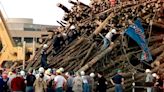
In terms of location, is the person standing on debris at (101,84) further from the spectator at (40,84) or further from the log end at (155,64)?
the log end at (155,64)

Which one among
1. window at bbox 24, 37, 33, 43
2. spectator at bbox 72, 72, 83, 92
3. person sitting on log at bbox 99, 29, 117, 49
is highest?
person sitting on log at bbox 99, 29, 117, 49

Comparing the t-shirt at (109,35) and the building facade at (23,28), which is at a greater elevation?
the t-shirt at (109,35)

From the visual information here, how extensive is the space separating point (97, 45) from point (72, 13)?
22.3ft

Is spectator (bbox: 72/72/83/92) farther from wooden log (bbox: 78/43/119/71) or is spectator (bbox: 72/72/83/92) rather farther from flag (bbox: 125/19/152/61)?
flag (bbox: 125/19/152/61)

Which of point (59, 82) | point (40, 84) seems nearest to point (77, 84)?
point (59, 82)

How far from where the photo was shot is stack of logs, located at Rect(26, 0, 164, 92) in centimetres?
2848

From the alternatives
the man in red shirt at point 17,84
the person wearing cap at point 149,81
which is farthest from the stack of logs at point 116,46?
the man in red shirt at point 17,84

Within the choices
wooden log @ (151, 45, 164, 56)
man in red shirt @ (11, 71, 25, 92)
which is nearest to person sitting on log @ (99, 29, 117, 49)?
wooden log @ (151, 45, 164, 56)

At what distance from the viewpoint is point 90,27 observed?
33.3 meters

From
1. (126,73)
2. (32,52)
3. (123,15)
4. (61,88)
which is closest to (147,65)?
(126,73)

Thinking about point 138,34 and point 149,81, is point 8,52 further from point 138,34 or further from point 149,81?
point 149,81

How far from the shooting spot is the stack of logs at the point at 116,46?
2848cm

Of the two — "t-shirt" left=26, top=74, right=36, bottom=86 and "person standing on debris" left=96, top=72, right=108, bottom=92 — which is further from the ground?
"t-shirt" left=26, top=74, right=36, bottom=86

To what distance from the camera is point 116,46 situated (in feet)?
97.4
